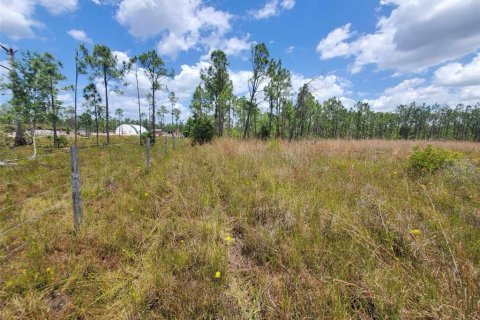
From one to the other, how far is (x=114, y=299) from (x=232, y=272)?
106cm

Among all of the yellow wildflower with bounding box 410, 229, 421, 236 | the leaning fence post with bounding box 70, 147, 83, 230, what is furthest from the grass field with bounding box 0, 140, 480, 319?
the leaning fence post with bounding box 70, 147, 83, 230

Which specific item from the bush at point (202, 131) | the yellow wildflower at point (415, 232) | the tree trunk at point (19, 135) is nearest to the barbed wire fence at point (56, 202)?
the yellow wildflower at point (415, 232)

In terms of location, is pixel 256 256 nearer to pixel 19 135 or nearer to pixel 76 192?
pixel 76 192

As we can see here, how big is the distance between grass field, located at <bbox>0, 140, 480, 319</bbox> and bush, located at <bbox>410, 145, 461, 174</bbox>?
67 cm

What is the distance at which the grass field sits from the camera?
5.24ft

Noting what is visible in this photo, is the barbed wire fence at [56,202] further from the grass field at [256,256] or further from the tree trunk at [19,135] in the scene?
the tree trunk at [19,135]

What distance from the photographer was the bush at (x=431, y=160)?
4.74m

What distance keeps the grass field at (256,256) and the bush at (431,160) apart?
67 centimetres

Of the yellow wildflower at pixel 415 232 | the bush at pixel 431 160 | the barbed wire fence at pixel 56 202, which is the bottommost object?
the barbed wire fence at pixel 56 202

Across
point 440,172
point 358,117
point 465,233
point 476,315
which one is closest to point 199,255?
point 476,315

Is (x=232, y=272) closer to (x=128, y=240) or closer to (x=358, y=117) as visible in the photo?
(x=128, y=240)

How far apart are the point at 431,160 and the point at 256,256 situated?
5107mm

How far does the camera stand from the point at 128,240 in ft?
8.50

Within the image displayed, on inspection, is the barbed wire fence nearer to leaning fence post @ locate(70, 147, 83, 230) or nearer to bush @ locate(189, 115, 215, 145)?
leaning fence post @ locate(70, 147, 83, 230)
